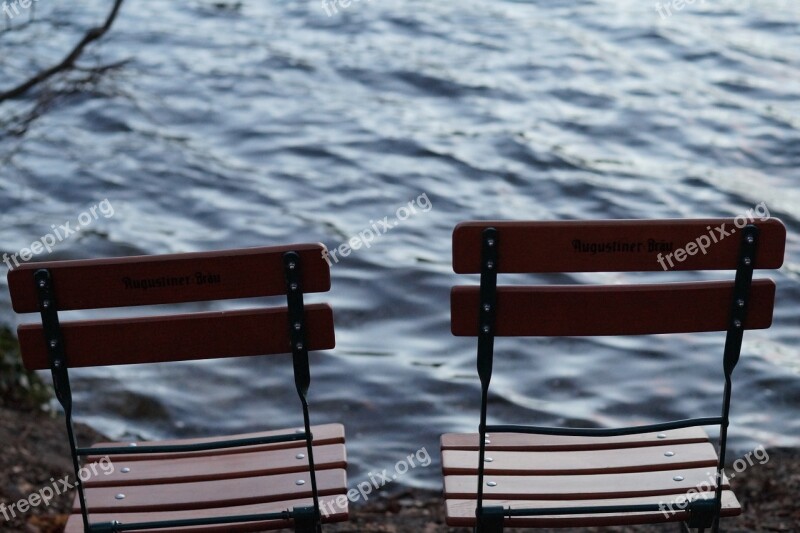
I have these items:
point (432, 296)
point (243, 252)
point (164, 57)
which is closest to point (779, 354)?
point (432, 296)

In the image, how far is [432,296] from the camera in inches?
235

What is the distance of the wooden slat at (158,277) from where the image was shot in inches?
94.0

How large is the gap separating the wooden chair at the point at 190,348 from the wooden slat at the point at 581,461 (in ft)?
0.97

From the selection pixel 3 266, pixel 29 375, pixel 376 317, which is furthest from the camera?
pixel 3 266

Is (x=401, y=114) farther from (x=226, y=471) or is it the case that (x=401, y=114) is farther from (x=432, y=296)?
(x=226, y=471)

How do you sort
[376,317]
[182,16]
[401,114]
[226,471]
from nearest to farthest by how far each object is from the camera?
[226,471] < [376,317] < [401,114] < [182,16]

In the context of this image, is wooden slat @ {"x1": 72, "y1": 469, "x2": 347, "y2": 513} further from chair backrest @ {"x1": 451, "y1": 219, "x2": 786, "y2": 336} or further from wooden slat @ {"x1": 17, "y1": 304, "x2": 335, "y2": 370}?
chair backrest @ {"x1": 451, "y1": 219, "x2": 786, "y2": 336}

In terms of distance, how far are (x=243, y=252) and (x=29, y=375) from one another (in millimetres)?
3067

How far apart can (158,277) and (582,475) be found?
1086 mm
